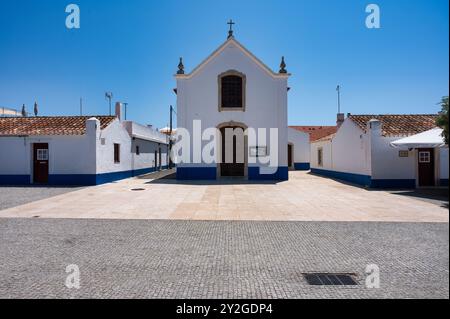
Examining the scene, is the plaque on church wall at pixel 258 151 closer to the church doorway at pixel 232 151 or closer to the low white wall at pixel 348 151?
the church doorway at pixel 232 151

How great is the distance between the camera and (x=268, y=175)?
20.5 meters

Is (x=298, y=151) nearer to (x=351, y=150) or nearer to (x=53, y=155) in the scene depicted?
(x=351, y=150)

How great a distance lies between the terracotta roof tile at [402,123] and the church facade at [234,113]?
15.4 feet

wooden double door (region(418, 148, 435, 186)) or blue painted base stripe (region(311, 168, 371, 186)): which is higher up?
wooden double door (region(418, 148, 435, 186))

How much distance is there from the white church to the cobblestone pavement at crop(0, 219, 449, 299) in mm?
12468

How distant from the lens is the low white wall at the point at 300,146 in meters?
33.3

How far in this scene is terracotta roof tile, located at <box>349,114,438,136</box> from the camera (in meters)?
16.7

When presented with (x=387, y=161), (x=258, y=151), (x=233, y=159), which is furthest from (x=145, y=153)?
(x=387, y=161)

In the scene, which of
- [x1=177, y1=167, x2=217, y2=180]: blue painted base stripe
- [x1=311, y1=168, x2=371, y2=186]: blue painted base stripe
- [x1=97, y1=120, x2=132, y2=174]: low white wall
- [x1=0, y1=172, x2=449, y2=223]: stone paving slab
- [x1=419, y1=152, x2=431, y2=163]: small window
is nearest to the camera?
[x1=0, y1=172, x2=449, y2=223]: stone paving slab

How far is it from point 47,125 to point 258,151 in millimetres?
13399

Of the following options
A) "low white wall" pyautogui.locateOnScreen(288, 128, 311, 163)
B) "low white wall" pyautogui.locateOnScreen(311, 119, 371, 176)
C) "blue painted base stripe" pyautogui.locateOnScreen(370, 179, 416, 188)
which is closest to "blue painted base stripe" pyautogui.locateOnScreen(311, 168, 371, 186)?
"low white wall" pyautogui.locateOnScreen(311, 119, 371, 176)

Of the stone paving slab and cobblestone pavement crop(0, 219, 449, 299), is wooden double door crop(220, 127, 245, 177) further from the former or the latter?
cobblestone pavement crop(0, 219, 449, 299)

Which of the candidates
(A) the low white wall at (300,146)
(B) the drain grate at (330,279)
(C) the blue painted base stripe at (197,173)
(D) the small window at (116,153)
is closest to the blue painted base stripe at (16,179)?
(D) the small window at (116,153)

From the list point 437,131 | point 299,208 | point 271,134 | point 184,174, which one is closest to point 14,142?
point 184,174
